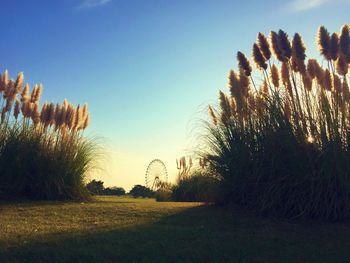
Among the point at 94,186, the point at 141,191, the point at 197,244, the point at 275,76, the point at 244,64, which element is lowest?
the point at 197,244

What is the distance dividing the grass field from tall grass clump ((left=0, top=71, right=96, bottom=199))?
1821 mm

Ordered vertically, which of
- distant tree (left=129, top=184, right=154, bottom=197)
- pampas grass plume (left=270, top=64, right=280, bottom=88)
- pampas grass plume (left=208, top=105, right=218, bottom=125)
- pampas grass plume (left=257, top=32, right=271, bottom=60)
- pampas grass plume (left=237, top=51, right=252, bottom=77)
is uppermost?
pampas grass plume (left=257, top=32, right=271, bottom=60)

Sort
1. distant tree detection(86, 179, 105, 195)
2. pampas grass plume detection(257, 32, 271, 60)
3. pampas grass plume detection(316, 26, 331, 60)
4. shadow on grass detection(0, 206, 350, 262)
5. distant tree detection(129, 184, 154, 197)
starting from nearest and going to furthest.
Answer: shadow on grass detection(0, 206, 350, 262) < pampas grass plume detection(316, 26, 331, 60) < pampas grass plume detection(257, 32, 271, 60) < distant tree detection(86, 179, 105, 195) < distant tree detection(129, 184, 154, 197)

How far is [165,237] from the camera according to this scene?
14.8ft

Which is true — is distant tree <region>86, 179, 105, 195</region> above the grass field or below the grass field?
above

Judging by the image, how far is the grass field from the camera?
3.95 m

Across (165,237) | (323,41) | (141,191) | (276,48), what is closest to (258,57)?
(276,48)

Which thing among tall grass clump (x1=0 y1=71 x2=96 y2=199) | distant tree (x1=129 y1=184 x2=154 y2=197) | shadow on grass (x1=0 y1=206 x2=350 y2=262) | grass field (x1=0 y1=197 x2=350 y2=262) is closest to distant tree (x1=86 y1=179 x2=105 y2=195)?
tall grass clump (x1=0 y1=71 x2=96 y2=199)

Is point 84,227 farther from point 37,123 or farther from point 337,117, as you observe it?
point 37,123

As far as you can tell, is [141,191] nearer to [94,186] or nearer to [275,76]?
[94,186]

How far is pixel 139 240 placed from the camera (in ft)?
14.3

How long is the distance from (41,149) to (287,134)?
15.7 ft

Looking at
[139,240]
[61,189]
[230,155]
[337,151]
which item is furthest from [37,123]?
[337,151]

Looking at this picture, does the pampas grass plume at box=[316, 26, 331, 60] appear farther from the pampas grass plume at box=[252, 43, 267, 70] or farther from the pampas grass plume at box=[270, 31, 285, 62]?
the pampas grass plume at box=[252, 43, 267, 70]
